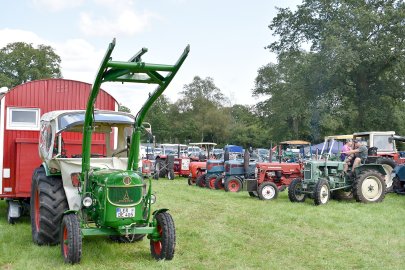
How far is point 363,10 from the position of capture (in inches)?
1195

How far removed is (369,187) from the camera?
12492mm

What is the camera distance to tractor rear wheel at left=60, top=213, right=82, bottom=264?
557cm

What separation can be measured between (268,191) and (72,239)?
8104 mm

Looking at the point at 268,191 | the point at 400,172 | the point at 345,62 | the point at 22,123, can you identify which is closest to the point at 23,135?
the point at 22,123

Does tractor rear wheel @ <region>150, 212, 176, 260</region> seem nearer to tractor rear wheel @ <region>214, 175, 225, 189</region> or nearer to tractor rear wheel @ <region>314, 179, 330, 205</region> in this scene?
tractor rear wheel @ <region>314, 179, 330, 205</region>

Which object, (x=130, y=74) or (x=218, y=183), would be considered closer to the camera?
(x=130, y=74)

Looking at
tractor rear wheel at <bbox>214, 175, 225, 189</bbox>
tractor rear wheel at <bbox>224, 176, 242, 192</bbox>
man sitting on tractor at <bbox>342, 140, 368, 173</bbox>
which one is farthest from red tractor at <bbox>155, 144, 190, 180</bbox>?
man sitting on tractor at <bbox>342, 140, 368, 173</bbox>

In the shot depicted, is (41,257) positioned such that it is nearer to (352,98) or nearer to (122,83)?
(122,83)

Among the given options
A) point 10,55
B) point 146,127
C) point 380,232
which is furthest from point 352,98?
point 10,55

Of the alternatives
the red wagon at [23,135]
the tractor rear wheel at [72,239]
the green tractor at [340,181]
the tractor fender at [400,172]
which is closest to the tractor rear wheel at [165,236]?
the tractor rear wheel at [72,239]

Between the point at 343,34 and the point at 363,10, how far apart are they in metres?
1.82

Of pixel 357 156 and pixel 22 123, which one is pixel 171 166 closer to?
pixel 357 156

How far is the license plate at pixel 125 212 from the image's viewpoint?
5.82 m

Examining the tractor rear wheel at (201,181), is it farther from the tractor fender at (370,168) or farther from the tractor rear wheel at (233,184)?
the tractor fender at (370,168)
